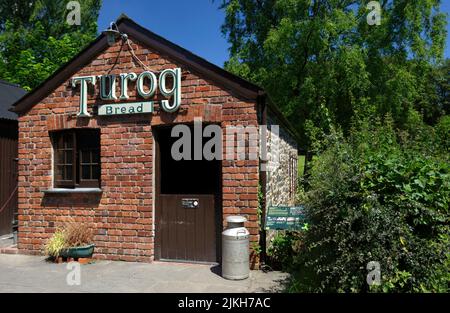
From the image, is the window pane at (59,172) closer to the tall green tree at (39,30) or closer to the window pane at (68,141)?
the window pane at (68,141)

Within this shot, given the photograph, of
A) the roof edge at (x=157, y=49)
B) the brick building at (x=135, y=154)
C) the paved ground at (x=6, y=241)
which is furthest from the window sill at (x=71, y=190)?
the paved ground at (x=6, y=241)

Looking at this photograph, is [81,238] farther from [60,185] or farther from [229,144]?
[229,144]

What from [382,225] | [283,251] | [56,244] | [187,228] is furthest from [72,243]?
[382,225]

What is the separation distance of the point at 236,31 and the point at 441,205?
18987 millimetres

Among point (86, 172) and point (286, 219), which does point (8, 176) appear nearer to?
point (86, 172)

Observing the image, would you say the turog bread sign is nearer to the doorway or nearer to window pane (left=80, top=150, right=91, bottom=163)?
the doorway

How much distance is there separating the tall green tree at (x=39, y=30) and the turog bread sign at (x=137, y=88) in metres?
14.5

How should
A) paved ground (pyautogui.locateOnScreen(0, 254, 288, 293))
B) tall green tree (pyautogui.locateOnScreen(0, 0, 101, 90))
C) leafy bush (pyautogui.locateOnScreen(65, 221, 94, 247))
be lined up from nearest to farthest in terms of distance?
paved ground (pyautogui.locateOnScreen(0, 254, 288, 293)) → leafy bush (pyautogui.locateOnScreen(65, 221, 94, 247)) → tall green tree (pyautogui.locateOnScreen(0, 0, 101, 90))

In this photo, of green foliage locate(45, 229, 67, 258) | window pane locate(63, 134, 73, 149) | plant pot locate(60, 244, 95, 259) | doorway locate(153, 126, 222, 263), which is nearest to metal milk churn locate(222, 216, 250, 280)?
doorway locate(153, 126, 222, 263)

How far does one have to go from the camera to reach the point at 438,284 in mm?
4625

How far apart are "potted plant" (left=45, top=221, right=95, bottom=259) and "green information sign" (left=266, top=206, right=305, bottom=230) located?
3620mm

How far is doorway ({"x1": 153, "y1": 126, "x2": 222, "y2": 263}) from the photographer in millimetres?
7152

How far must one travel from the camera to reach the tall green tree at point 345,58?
17.1 metres

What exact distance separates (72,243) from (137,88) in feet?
10.8
